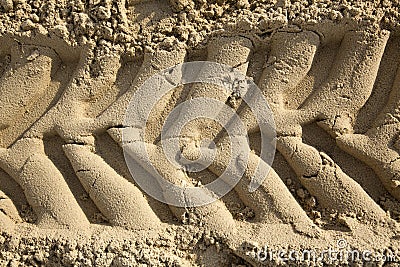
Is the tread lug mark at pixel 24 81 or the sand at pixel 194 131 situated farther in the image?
the tread lug mark at pixel 24 81

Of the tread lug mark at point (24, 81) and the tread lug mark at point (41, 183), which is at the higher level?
the tread lug mark at point (24, 81)

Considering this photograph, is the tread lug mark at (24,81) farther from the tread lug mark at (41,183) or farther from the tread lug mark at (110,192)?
the tread lug mark at (110,192)

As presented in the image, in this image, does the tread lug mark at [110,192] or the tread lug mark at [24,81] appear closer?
the tread lug mark at [110,192]

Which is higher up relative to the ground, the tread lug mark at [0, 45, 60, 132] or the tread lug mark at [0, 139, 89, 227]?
the tread lug mark at [0, 45, 60, 132]

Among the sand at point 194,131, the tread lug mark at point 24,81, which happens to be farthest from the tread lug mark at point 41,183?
the tread lug mark at point 24,81

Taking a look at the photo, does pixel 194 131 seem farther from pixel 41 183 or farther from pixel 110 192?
pixel 41 183

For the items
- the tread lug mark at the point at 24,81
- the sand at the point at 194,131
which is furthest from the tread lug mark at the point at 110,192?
the tread lug mark at the point at 24,81

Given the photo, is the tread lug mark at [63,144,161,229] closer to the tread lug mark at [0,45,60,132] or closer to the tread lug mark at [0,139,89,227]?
the tread lug mark at [0,139,89,227]

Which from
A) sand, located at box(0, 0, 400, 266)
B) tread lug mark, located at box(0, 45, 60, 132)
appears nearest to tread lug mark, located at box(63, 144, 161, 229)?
sand, located at box(0, 0, 400, 266)

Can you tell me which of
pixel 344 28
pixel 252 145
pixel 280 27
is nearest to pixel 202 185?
pixel 252 145
